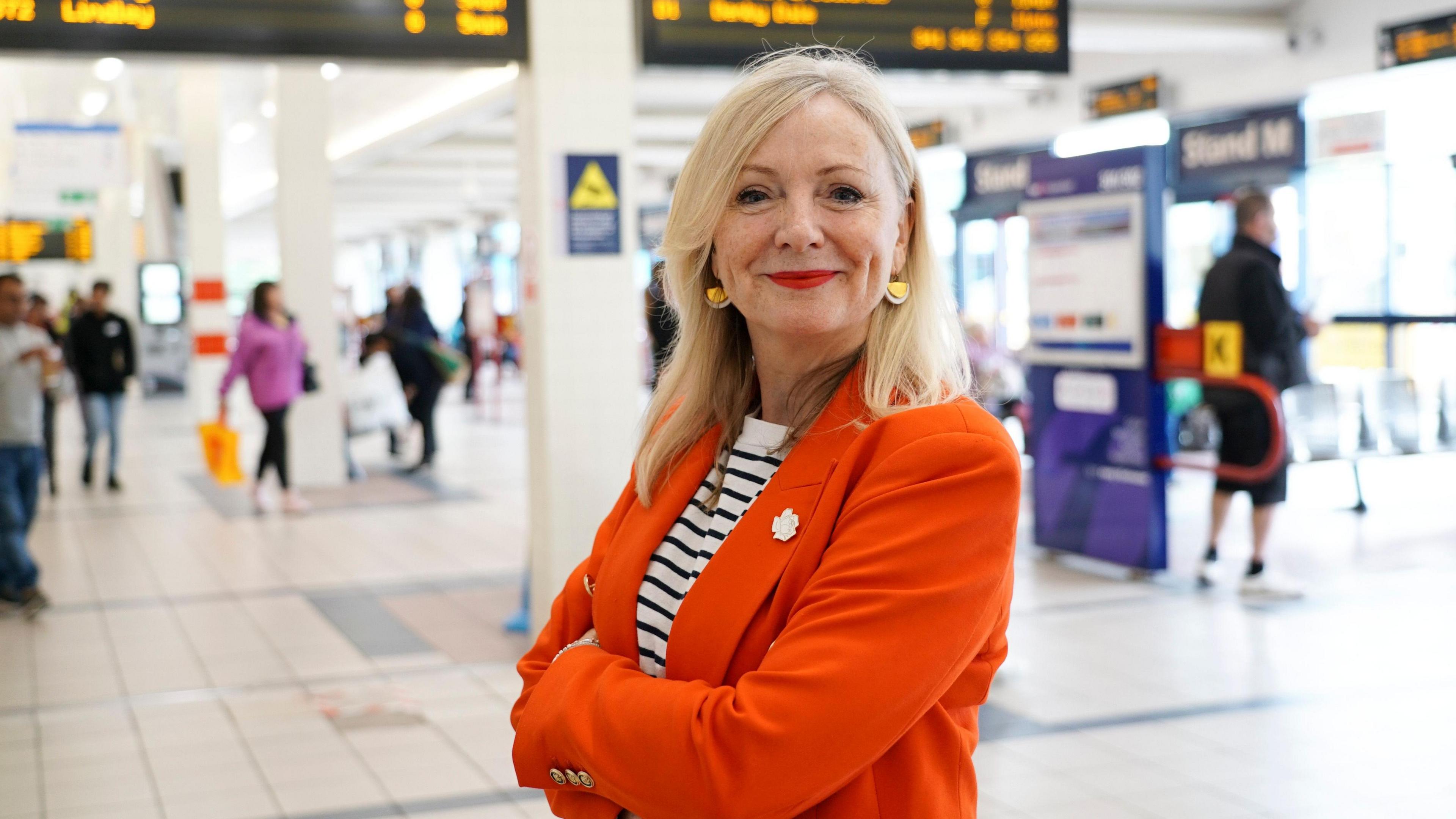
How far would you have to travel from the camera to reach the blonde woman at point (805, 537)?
3.96 feet

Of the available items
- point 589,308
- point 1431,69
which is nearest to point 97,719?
point 589,308

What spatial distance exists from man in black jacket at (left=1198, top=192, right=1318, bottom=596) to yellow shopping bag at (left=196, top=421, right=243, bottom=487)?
20.5ft

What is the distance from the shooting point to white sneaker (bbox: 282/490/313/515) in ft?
32.1

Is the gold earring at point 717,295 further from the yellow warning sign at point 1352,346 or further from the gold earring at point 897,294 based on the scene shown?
the yellow warning sign at point 1352,346

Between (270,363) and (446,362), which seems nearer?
(270,363)

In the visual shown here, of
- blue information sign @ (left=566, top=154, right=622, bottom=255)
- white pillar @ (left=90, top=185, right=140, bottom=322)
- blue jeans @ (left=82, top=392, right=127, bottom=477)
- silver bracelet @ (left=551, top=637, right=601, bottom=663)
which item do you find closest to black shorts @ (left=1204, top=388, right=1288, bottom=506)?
blue information sign @ (left=566, top=154, right=622, bottom=255)

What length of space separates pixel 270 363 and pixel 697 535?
336 inches

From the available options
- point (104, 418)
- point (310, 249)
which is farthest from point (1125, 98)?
point (104, 418)

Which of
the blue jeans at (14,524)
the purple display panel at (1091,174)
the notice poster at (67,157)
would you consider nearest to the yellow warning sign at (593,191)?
the purple display panel at (1091,174)

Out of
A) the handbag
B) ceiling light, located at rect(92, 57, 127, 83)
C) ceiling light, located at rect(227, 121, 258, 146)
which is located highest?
ceiling light, located at rect(227, 121, 258, 146)

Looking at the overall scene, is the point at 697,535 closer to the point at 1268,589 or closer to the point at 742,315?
the point at 742,315

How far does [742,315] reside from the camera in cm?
164

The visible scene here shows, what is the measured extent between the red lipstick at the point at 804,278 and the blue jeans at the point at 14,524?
20.8 ft

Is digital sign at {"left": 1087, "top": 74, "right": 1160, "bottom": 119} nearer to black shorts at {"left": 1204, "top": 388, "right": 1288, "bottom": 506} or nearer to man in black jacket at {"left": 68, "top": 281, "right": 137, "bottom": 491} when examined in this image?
black shorts at {"left": 1204, "top": 388, "right": 1288, "bottom": 506}
